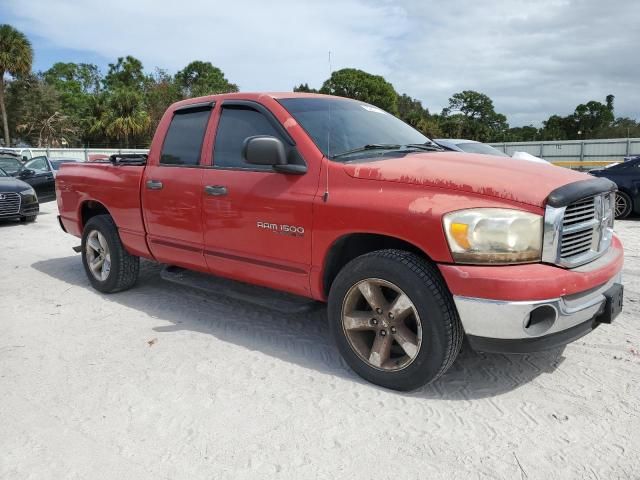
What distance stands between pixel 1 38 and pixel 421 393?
128ft

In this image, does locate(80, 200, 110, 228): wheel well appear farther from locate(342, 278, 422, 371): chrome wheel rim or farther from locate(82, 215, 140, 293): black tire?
locate(342, 278, 422, 371): chrome wheel rim

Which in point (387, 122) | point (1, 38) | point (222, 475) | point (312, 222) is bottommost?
point (222, 475)

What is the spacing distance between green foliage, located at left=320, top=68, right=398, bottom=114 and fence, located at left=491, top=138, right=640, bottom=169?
43.4 meters

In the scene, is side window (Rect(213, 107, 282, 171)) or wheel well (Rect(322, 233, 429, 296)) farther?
side window (Rect(213, 107, 282, 171))

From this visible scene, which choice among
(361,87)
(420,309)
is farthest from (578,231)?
(361,87)

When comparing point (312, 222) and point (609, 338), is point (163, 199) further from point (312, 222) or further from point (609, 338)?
point (609, 338)

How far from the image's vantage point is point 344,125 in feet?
12.9

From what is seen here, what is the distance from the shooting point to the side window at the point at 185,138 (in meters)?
4.41

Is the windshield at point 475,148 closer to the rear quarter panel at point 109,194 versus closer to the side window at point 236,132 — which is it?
the side window at point 236,132

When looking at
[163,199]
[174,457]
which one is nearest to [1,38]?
[163,199]

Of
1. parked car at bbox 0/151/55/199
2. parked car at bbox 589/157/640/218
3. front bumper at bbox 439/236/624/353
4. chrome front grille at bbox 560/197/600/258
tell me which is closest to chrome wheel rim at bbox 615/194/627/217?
parked car at bbox 589/157/640/218

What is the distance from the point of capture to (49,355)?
12.7 feet

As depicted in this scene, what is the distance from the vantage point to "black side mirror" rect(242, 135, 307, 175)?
11.4 feet

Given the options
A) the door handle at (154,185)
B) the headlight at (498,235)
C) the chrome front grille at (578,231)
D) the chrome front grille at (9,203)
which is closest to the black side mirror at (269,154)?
the headlight at (498,235)
